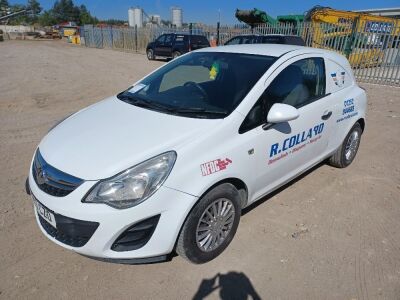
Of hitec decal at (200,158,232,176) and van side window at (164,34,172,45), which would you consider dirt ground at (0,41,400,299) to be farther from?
van side window at (164,34,172,45)

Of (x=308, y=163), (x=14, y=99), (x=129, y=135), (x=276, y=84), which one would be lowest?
(x=14, y=99)

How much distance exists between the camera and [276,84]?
296 cm

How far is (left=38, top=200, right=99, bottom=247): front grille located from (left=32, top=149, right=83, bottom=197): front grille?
0.17m

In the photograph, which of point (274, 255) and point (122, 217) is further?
point (274, 255)

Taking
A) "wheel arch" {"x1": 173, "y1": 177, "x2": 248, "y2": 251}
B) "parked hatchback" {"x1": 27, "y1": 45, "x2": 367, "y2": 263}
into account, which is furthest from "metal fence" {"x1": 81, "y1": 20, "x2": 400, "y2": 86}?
"wheel arch" {"x1": 173, "y1": 177, "x2": 248, "y2": 251}

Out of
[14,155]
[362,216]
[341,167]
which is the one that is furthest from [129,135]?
[341,167]

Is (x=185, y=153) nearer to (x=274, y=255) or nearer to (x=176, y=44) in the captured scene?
(x=274, y=255)

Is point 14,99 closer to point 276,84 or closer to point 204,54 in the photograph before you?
point 204,54

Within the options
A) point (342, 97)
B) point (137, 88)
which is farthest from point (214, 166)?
point (342, 97)

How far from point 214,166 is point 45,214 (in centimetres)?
129

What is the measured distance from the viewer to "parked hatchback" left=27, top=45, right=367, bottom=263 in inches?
85.4

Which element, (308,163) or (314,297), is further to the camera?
(308,163)

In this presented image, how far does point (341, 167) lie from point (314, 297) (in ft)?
8.21

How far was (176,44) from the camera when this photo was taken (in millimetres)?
18922
